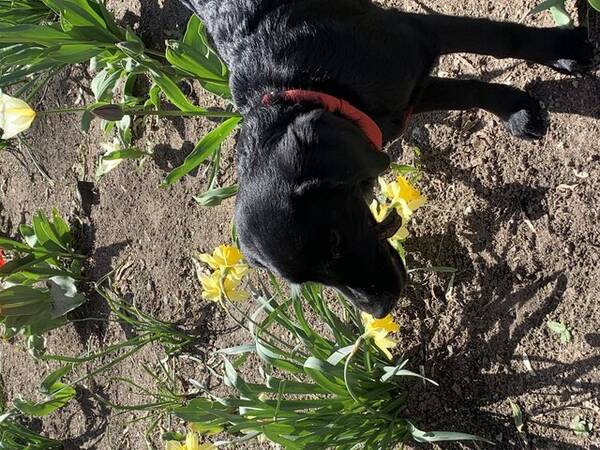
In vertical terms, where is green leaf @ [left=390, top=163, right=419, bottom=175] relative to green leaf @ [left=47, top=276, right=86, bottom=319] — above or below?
above

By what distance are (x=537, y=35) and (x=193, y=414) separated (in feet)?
5.64

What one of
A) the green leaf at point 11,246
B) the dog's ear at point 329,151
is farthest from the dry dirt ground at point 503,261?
the green leaf at point 11,246

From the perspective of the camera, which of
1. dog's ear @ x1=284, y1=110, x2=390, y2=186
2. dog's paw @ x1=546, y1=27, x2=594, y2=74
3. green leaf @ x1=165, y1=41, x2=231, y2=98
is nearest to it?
dog's ear @ x1=284, y1=110, x2=390, y2=186

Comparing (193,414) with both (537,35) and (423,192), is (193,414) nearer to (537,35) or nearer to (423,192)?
(423,192)

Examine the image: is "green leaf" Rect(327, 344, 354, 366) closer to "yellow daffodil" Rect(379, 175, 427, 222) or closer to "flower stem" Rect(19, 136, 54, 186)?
"yellow daffodil" Rect(379, 175, 427, 222)

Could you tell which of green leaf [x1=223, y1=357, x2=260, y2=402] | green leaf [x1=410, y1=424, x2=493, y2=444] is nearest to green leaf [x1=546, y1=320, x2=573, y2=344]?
green leaf [x1=410, y1=424, x2=493, y2=444]

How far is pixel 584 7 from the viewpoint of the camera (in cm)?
236

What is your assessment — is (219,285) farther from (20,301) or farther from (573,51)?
(573,51)

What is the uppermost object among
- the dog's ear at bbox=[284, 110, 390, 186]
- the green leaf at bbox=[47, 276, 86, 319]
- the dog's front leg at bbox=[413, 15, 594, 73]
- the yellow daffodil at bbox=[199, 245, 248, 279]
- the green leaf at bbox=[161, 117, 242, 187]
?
the dog's front leg at bbox=[413, 15, 594, 73]

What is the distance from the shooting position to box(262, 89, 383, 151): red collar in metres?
1.95

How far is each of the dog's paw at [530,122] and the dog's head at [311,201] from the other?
1.95ft

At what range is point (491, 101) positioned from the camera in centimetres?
238

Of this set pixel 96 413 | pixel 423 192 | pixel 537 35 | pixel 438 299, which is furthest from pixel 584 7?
pixel 96 413

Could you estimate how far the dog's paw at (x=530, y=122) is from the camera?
2.33 meters
